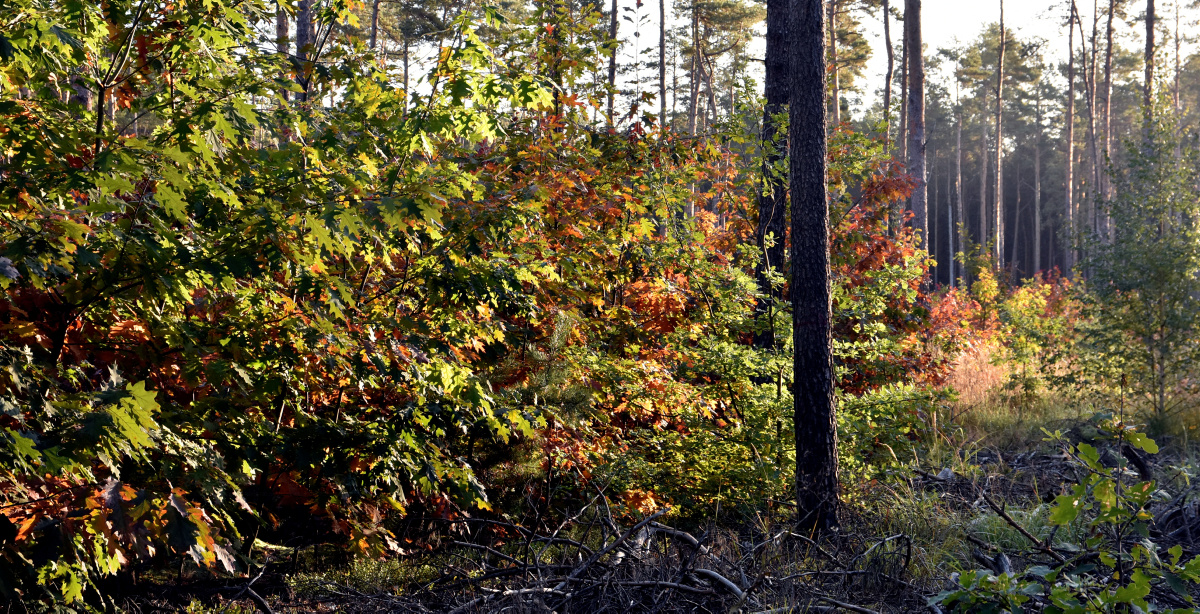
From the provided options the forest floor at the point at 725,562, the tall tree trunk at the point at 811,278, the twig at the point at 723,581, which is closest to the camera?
the twig at the point at 723,581

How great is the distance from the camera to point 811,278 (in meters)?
5.38

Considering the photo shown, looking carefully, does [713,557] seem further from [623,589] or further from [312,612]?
[312,612]

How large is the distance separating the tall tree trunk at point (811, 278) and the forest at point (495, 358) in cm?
2

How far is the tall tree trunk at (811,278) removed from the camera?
5.35 metres

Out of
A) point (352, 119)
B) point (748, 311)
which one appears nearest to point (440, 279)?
point (352, 119)

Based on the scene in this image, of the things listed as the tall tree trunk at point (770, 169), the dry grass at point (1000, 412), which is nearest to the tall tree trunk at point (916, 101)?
the dry grass at point (1000, 412)

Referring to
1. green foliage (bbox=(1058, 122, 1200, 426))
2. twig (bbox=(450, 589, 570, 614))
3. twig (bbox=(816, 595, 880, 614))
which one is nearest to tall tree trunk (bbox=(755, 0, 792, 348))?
green foliage (bbox=(1058, 122, 1200, 426))

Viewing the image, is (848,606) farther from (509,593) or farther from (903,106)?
(903,106)

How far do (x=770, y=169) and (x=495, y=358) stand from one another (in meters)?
3.63

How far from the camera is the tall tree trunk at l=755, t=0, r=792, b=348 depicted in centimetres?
798

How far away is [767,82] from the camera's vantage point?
909 cm

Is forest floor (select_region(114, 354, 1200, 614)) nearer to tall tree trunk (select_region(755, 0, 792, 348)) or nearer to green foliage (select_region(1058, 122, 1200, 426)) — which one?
green foliage (select_region(1058, 122, 1200, 426))

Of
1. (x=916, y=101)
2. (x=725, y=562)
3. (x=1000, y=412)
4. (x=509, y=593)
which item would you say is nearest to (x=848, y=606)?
(x=725, y=562)

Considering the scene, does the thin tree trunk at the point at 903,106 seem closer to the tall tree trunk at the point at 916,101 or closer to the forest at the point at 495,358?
the tall tree trunk at the point at 916,101
